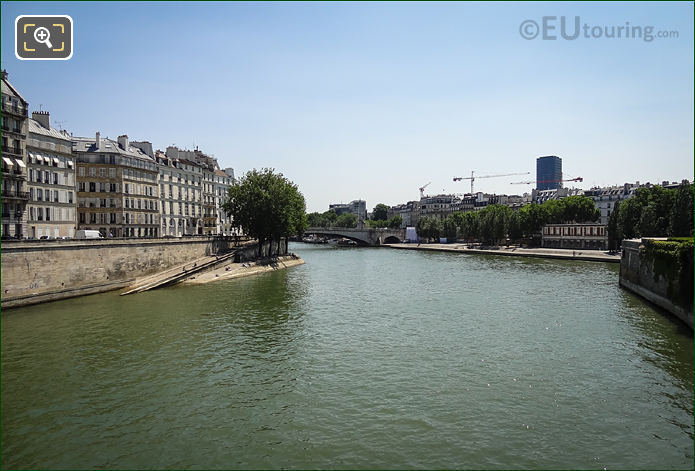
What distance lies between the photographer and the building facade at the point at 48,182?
158 ft

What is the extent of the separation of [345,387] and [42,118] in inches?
2021

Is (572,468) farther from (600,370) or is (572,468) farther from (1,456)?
(1,456)

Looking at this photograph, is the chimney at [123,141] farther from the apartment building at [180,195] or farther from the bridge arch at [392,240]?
the bridge arch at [392,240]

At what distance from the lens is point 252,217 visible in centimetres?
6994

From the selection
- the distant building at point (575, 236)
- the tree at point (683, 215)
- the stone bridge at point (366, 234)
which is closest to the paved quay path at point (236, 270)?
the tree at point (683, 215)

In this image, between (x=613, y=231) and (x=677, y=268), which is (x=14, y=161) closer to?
(x=677, y=268)

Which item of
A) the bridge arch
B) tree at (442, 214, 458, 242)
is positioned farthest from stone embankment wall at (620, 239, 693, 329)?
the bridge arch

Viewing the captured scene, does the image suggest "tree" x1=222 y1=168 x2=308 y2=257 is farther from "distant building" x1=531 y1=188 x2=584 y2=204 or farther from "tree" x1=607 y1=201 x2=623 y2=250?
"distant building" x1=531 y1=188 x2=584 y2=204

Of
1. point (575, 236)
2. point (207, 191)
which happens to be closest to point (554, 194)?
point (575, 236)

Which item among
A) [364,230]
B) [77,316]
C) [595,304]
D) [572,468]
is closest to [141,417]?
[572,468]

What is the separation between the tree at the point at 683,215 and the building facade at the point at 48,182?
80040 millimetres

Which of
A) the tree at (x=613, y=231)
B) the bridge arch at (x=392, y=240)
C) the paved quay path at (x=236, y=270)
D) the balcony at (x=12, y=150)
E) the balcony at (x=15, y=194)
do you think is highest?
the balcony at (x=12, y=150)

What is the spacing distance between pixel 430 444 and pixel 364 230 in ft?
426

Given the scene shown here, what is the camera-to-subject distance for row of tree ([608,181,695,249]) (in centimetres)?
6334
